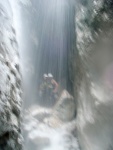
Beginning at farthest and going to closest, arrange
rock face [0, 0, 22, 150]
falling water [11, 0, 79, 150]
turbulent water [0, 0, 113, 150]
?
1. falling water [11, 0, 79, 150]
2. turbulent water [0, 0, 113, 150]
3. rock face [0, 0, 22, 150]

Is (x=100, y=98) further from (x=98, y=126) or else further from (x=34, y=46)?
(x=34, y=46)

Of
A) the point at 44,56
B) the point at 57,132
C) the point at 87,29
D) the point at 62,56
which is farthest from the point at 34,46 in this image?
the point at 57,132

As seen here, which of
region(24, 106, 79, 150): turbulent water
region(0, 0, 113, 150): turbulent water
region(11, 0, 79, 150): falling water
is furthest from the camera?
region(11, 0, 79, 150): falling water

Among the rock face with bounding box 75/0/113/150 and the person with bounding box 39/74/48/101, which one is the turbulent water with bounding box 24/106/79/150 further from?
the person with bounding box 39/74/48/101

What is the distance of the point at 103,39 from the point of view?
24.4ft

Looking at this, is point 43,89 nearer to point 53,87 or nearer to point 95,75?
point 53,87

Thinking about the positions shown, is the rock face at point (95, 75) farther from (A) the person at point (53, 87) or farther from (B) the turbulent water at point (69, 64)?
(A) the person at point (53, 87)

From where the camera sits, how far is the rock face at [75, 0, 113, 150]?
7.16m

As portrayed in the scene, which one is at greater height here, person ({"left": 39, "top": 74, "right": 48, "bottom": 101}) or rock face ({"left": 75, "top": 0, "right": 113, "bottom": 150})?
person ({"left": 39, "top": 74, "right": 48, "bottom": 101})

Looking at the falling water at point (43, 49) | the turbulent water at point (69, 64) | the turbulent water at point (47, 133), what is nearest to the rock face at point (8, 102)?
the turbulent water at point (69, 64)

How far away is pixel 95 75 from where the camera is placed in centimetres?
783

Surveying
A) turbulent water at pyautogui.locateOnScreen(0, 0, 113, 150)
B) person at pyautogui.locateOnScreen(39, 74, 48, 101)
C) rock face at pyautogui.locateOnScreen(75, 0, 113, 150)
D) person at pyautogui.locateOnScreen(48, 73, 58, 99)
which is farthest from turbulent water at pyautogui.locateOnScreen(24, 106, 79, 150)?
person at pyautogui.locateOnScreen(48, 73, 58, 99)

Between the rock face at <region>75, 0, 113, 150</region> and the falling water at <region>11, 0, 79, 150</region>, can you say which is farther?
the falling water at <region>11, 0, 79, 150</region>

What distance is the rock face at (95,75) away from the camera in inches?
282
